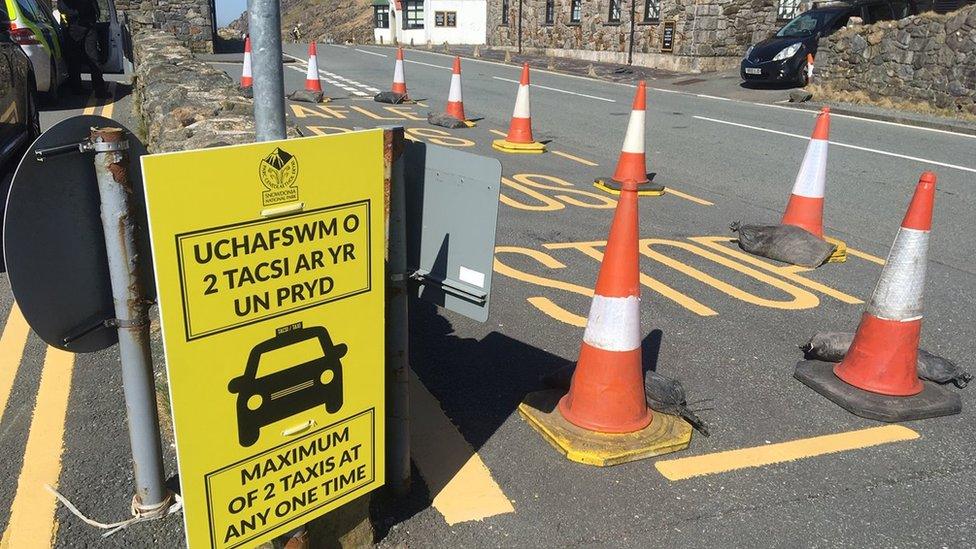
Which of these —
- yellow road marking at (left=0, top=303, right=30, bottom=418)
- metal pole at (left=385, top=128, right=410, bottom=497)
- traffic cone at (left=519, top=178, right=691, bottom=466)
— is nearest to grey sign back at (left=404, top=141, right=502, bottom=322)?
metal pole at (left=385, top=128, right=410, bottom=497)

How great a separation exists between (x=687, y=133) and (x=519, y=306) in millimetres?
8062

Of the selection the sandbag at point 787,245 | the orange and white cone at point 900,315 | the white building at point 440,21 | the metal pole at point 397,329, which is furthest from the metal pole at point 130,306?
the white building at point 440,21

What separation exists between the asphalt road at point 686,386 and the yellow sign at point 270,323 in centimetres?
50

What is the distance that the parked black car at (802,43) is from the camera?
59.7 ft

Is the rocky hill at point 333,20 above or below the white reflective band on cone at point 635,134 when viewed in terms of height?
above

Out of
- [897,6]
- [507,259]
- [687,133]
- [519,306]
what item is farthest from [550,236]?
[897,6]

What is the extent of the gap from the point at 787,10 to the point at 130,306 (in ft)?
84.2

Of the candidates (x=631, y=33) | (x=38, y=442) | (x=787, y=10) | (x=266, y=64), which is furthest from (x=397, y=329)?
(x=631, y=33)

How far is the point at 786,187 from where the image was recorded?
8359 millimetres

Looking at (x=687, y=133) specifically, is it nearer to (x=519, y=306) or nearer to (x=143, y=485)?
(x=519, y=306)

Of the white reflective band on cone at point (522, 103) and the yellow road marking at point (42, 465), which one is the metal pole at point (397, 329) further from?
the white reflective band on cone at point (522, 103)

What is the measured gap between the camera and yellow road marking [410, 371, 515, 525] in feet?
9.10

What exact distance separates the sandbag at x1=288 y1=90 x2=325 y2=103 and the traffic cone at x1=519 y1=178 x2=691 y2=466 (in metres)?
12.2

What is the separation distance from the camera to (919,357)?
3969mm
